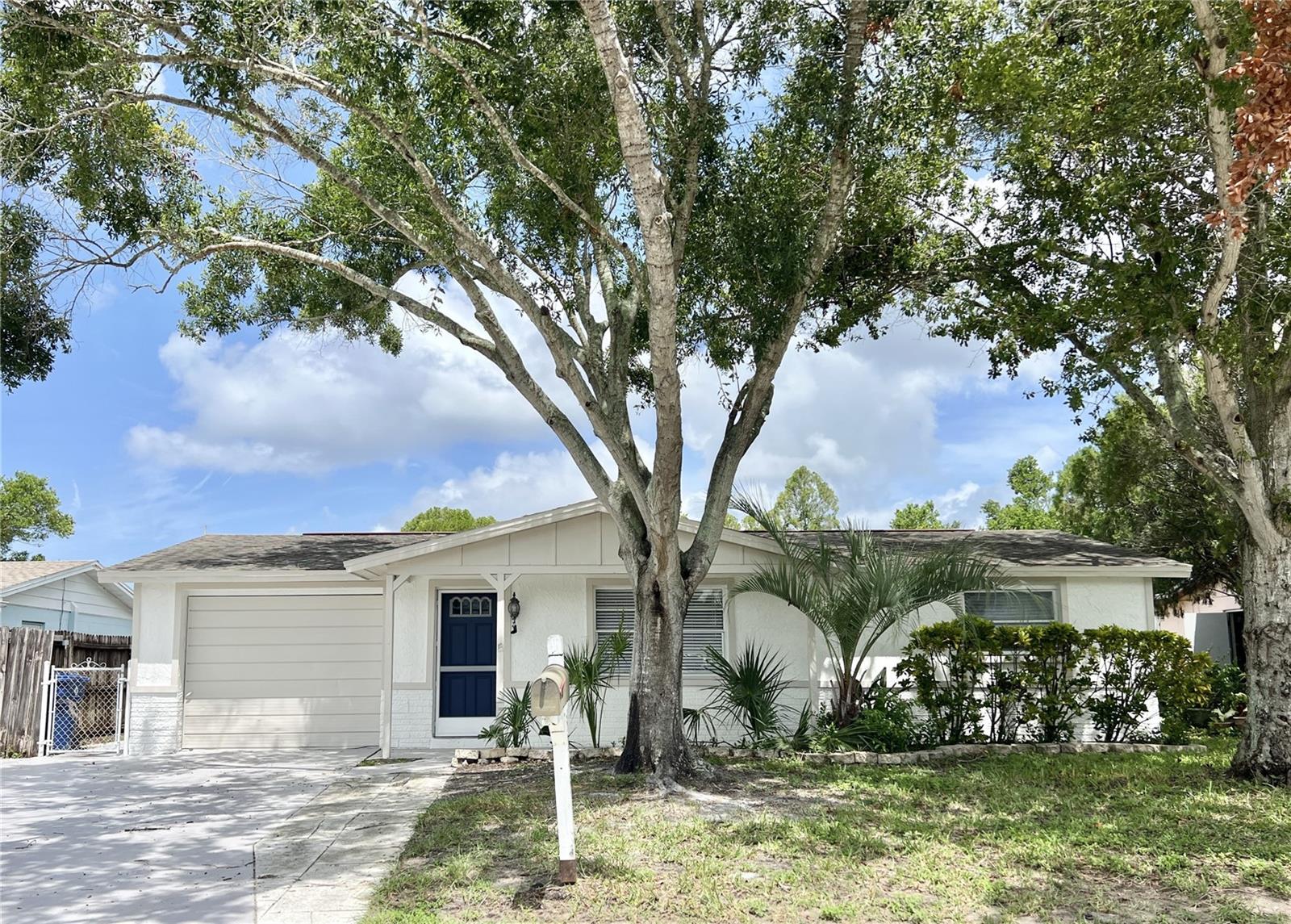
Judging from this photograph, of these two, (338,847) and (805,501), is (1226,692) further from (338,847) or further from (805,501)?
(805,501)

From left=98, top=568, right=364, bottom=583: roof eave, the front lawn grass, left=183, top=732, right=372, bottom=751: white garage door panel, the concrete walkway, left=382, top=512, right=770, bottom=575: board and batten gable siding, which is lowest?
left=183, top=732, right=372, bottom=751: white garage door panel

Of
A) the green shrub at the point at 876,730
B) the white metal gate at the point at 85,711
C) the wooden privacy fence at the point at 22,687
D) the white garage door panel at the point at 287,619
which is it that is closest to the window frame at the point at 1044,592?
the green shrub at the point at 876,730

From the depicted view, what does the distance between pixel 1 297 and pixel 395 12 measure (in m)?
5.78

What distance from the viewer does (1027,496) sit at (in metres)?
37.8

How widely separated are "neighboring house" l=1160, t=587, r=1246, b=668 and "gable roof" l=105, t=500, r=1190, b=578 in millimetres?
7137

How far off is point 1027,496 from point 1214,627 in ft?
47.8

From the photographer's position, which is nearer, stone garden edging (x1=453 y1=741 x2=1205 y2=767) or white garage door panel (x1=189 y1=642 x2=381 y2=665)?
stone garden edging (x1=453 y1=741 x2=1205 y2=767)

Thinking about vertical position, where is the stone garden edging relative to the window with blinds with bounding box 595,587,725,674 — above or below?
below

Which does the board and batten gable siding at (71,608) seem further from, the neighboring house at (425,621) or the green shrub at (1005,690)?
the green shrub at (1005,690)

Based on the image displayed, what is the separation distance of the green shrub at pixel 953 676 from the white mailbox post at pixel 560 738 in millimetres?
7026

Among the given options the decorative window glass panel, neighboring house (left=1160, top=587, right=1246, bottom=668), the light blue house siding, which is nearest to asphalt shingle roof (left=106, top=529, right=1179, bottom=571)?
the decorative window glass panel

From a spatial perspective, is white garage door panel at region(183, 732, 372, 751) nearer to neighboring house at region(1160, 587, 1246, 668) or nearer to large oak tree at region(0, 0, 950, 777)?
large oak tree at region(0, 0, 950, 777)

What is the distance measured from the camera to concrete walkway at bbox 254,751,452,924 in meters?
6.01

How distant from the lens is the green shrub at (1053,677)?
12180mm
